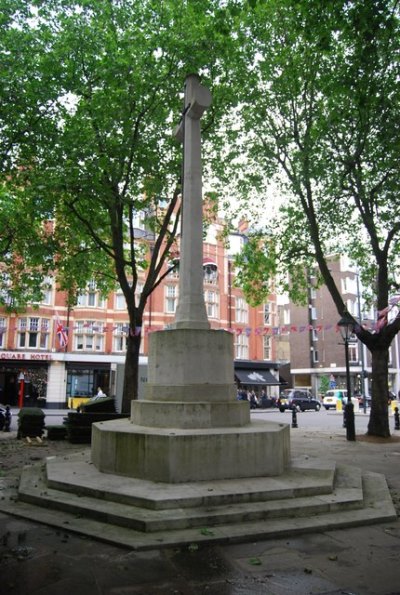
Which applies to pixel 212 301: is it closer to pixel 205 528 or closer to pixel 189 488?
pixel 189 488

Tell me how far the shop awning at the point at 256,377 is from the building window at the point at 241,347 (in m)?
1.81

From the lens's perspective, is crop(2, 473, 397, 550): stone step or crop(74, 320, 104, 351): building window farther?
crop(74, 320, 104, 351): building window

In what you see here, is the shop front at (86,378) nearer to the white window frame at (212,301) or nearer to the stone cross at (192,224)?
the white window frame at (212,301)

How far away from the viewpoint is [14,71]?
516 inches

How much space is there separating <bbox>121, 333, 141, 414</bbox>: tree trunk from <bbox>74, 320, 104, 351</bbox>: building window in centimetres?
2472

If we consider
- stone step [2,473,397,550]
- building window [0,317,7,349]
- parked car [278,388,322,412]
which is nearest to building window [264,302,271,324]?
parked car [278,388,322,412]

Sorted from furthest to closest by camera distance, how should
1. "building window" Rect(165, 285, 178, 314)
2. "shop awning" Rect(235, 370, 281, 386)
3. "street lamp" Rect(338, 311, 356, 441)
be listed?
"shop awning" Rect(235, 370, 281, 386) < "building window" Rect(165, 285, 178, 314) < "street lamp" Rect(338, 311, 356, 441)

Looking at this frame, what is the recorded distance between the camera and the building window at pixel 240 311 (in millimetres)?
49000

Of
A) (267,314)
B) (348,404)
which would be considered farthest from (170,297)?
(348,404)

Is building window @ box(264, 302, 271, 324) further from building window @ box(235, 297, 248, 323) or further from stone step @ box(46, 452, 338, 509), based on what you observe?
stone step @ box(46, 452, 338, 509)

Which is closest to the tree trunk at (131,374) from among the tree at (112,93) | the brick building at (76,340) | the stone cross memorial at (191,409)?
the tree at (112,93)

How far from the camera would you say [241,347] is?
48.2 metres

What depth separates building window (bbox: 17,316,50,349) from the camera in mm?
38875

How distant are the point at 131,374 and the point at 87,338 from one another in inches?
1026
